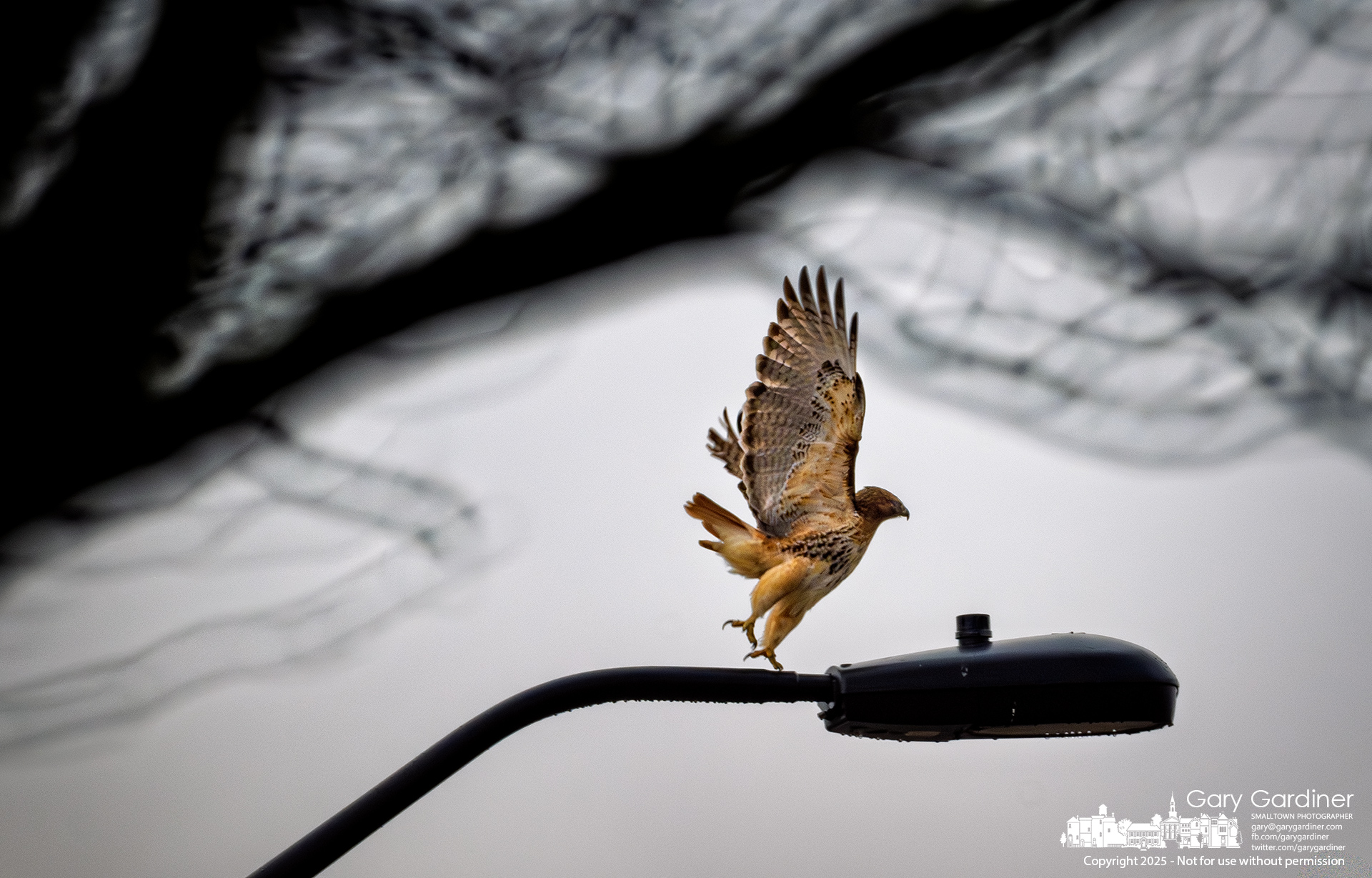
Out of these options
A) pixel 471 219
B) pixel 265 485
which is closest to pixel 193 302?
pixel 471 219

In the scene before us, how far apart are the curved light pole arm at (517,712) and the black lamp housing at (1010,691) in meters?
0.04

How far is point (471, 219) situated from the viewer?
1051 millimetres

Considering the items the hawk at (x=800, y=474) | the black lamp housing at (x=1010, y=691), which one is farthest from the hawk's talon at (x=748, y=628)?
the black lamp housing at (x=1010, y=691)

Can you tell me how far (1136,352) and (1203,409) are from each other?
17 cm

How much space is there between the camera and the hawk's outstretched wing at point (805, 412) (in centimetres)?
123

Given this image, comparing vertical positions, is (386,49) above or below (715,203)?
above

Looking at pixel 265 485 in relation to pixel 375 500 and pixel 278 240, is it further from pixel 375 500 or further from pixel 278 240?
pixel 278 240

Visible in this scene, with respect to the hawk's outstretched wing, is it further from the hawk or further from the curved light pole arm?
the curved light pole arm

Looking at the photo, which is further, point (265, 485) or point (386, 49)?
point (265, 485)

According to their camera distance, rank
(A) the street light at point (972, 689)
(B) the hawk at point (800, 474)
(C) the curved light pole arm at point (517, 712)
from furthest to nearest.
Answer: (B) the hawk at point (800, 474) < (A) the street light at point (972, 689) < (C) the curved light pole arm at point (517, 712)

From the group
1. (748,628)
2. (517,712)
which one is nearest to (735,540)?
(748,628)

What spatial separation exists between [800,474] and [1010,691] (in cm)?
53

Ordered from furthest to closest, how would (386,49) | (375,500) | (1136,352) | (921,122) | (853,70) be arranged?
(375,500) → (1136,352) → (386,49) → (921,122) → (853,70)

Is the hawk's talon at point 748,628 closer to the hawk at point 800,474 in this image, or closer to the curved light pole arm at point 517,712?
the hawk at point 800,474
